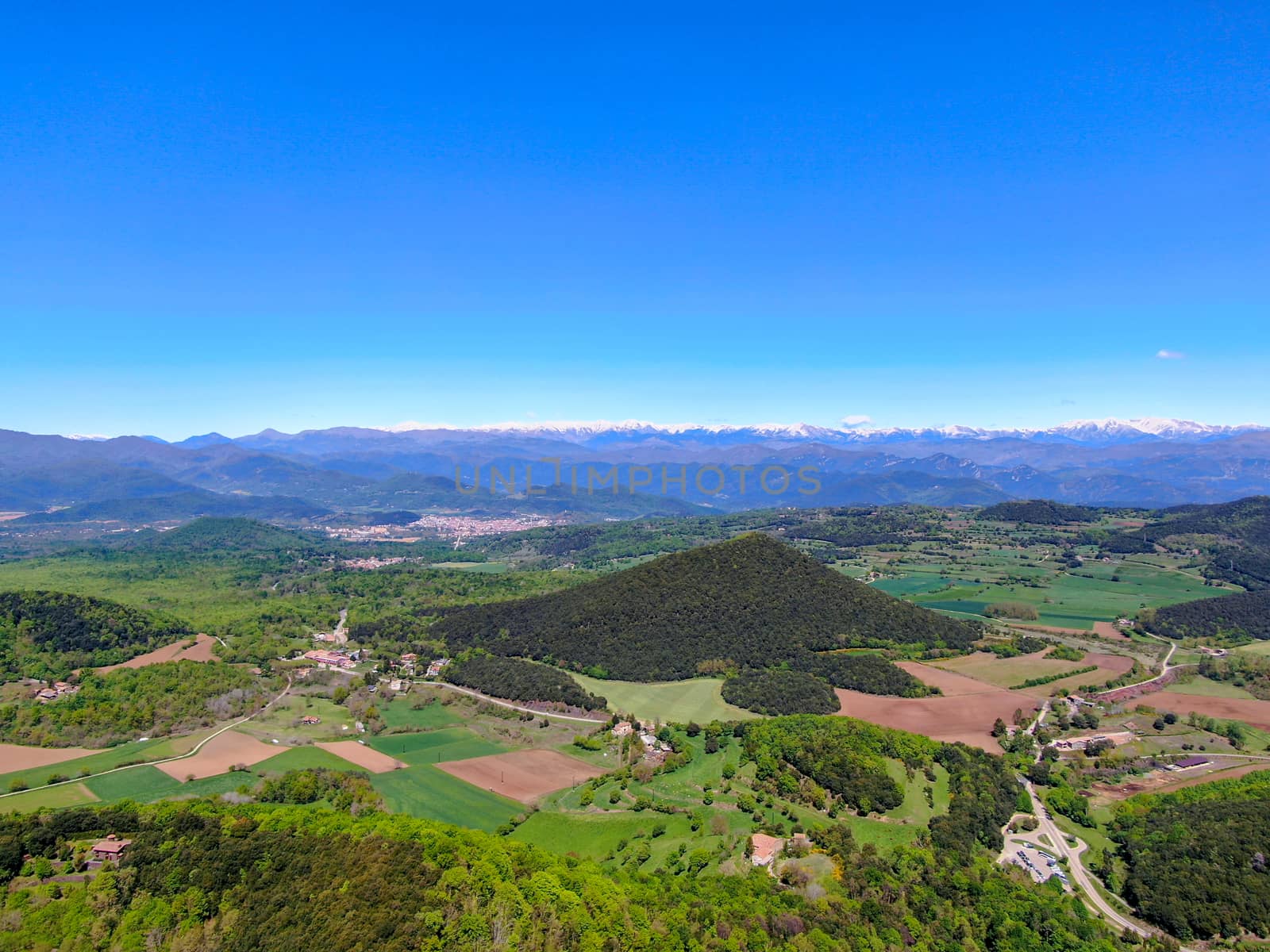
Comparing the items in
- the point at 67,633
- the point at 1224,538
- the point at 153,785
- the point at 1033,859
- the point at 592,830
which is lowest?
the point at 1033,859

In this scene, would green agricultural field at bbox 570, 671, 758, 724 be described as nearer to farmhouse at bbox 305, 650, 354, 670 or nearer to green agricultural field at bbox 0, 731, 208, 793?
farmhouse at bbox 305, 650, 354, 670

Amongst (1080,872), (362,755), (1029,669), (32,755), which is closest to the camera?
(1080,872)

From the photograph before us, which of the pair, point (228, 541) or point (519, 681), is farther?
point (228, 541)

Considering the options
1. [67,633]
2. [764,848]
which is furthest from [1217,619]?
[67,633]

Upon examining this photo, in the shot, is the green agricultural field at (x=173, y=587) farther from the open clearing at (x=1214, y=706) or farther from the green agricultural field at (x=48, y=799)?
the open clearing at (x=1214, y=706)

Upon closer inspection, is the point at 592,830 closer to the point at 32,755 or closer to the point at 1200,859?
the point at 1200,859

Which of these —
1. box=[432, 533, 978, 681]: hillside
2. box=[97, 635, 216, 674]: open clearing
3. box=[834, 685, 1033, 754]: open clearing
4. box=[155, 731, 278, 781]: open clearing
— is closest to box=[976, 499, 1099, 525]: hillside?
box=[432, 533, 978, 681]: hillside

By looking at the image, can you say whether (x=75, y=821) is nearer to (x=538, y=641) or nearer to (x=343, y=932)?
(x=343, y=932)

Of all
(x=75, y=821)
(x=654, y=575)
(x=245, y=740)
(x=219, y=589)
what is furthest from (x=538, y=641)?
(x=219, y=589)

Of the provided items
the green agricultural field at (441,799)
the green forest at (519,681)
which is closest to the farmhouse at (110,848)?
the green agricultural field at (441,799)
